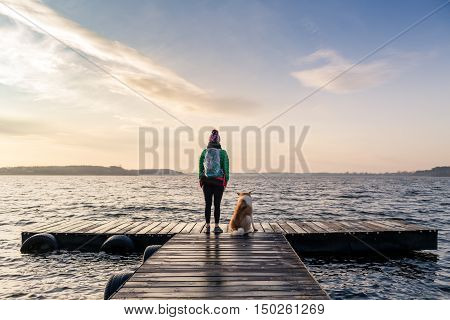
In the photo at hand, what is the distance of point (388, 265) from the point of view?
1317 cm

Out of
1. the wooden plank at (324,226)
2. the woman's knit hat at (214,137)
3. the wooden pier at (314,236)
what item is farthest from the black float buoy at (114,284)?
the wooden plank at (324,226)

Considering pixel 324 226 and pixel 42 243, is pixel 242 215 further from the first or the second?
pixel 42 243

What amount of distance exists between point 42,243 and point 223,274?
401 inches

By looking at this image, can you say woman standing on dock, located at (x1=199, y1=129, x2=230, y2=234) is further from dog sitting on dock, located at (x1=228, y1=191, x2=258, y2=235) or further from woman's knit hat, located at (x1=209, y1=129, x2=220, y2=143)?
dog sitting on dock, located at (x1=228, y1=191, x2=258, y2=235)

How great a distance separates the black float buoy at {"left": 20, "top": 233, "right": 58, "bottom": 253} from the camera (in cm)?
1370

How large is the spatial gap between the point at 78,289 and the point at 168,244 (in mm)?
3723

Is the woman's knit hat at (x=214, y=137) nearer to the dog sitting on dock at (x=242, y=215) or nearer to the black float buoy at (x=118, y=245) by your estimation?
the dog sitting on dock at (x=242, y=215)

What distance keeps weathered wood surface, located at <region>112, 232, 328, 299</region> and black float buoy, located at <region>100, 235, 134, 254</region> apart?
13.8 ft

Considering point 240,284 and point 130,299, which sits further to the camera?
point 240,284

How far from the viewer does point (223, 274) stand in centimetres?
666
